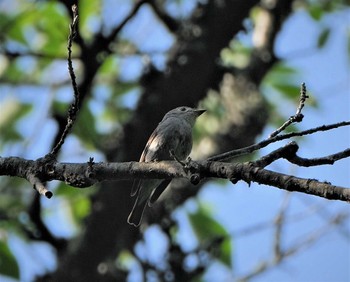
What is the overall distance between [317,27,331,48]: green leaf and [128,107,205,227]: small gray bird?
210 cm

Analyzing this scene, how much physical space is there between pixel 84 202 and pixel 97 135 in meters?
1.01

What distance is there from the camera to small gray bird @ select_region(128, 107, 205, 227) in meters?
5.59

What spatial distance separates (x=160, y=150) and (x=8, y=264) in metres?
1.55

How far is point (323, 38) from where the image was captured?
7.54m

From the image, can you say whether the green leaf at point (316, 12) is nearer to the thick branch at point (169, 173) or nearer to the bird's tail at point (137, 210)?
the bird's tail at point (137, 210)

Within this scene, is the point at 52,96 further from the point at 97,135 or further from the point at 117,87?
the point at 117,87

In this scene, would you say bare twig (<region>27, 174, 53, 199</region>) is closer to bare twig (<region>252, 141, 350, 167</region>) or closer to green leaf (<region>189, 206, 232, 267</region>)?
bare twig (<region>252, 141, 350, 167</region>)

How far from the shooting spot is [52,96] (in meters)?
6.81

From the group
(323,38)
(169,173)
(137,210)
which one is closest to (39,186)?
(169,173)

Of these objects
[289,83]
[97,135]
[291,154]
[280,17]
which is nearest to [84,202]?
[97,135]

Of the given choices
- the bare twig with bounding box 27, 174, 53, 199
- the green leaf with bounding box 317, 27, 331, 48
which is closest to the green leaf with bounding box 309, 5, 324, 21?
the green leaf with bounding box 317, 27, 331, 48

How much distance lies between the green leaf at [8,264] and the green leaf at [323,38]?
4.04 m

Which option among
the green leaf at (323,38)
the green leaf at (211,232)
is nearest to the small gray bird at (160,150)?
the green leaf at (211,232)

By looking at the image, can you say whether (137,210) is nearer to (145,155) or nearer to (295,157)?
(145,155)
